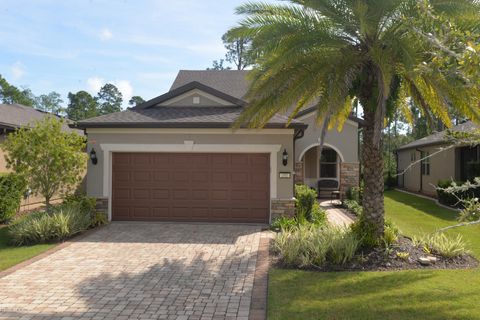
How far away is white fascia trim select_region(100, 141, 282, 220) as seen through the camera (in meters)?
12.7

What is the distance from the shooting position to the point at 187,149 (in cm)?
1290

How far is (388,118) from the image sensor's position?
966cm

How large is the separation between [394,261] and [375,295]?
2.09m

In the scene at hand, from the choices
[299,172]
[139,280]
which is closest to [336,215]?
[299,172]

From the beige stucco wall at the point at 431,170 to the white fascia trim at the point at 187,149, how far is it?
6.97 m

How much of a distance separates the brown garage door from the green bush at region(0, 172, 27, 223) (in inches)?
125

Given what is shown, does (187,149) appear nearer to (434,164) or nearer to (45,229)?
(45,229)

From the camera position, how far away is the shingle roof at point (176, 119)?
41.0ft

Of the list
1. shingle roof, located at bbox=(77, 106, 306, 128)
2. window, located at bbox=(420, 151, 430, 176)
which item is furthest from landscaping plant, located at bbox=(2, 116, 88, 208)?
window, located at bbox=(420, 151, 430, 176)

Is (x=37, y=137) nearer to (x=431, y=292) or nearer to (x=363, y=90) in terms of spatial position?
(x=363, y=90)

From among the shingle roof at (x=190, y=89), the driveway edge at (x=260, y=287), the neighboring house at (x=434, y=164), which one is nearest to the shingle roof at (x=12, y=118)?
the shingle roof at (x=190, y=89)

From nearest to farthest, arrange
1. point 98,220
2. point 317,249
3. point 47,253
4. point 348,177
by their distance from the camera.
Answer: point 317,249, point 47,253, point 98,220, point 348,177

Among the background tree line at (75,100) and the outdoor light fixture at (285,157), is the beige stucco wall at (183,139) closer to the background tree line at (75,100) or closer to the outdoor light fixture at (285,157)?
the outdoor light fixture at (285,157)

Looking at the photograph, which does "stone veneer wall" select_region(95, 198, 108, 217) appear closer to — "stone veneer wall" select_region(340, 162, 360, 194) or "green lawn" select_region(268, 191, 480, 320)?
"green lawn" select_region(268, 191, 480, 320)
